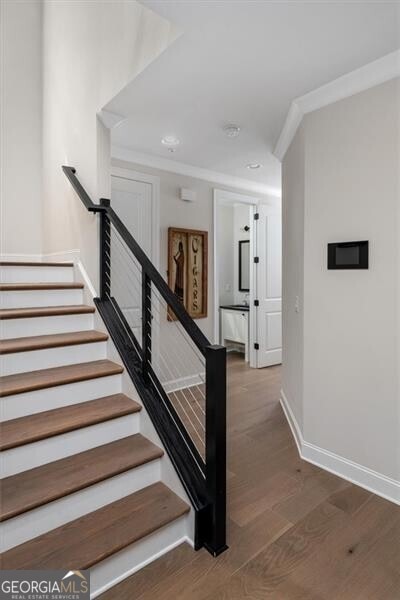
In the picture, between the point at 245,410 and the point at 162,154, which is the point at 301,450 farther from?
the point at 162,154

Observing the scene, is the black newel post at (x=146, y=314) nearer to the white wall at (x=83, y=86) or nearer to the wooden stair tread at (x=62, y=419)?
the wooden stair tread at (x=62, y=419)

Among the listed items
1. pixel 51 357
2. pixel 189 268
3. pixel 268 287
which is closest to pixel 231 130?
pixel 189 268

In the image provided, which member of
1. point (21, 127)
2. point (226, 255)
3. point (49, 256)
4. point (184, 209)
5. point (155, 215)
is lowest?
point (49, 256)

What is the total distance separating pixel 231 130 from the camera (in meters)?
2.98

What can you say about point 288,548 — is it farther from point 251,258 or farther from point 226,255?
point 226,255

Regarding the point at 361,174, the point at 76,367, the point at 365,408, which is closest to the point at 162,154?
the point at 361,174

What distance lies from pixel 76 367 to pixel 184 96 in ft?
6.61

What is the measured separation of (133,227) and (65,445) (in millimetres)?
2423

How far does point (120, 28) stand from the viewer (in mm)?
2467

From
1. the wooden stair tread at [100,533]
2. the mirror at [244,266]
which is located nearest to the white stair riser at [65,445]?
the wooden stair tread at [100,533]

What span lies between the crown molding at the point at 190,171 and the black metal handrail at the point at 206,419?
153 centimetres

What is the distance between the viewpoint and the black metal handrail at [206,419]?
1.64 m

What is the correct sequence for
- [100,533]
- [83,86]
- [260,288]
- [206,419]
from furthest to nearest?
[260,288], [83,86], [206,419], [100,533]

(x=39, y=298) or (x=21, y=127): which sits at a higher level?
(x=21, y=127)
